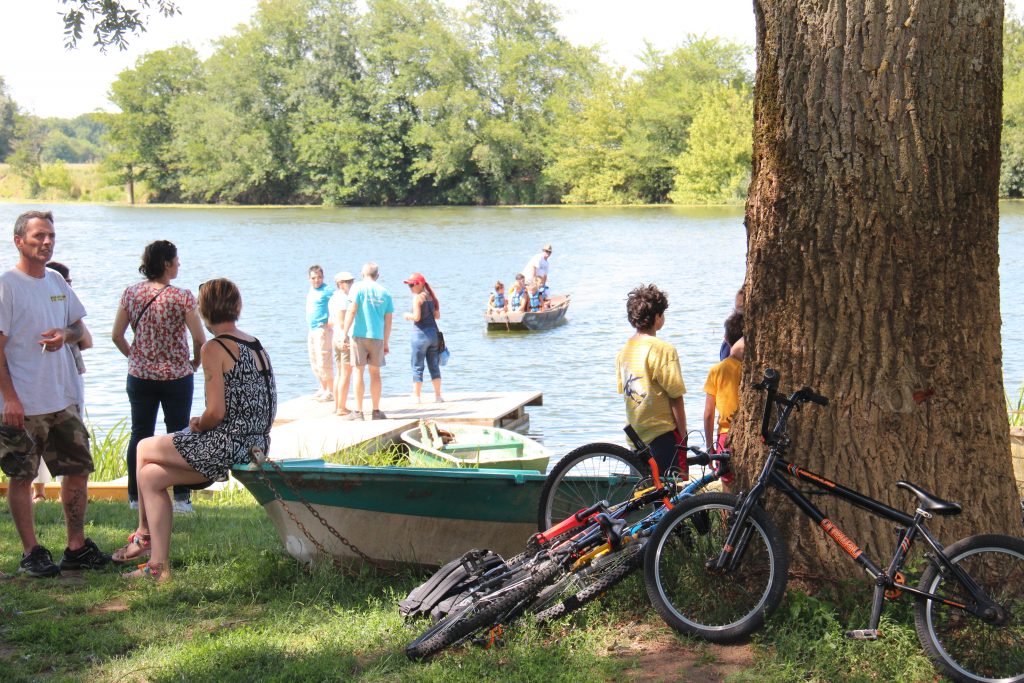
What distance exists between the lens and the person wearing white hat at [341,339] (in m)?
14.2

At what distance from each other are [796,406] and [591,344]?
23232mm

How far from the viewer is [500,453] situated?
10.0 metres

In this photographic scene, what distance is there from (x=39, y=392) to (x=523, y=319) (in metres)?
22.7

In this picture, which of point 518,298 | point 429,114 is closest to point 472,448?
point 518,298

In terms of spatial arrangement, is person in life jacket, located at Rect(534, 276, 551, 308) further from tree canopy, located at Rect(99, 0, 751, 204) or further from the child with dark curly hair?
tree canopy, located at Rect(99, 0, 751, 204)

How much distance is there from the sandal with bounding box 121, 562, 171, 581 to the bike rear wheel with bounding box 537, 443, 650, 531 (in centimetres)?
194

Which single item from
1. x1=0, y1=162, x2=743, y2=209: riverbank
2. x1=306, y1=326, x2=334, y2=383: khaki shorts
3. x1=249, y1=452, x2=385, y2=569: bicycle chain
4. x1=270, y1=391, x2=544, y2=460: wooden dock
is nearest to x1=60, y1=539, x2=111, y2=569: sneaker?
x1=249, y1=452, x2=385, y2=569: bicycle chain

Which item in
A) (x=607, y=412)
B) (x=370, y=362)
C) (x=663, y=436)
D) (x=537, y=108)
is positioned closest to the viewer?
(x=663, y=436)

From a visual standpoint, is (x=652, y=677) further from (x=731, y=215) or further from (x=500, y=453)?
(x=731, y=215)

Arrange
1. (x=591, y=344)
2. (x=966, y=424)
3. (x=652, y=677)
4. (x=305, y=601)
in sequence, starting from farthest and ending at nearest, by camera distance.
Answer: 1. (x=591, y=344)
2. (x=305, y=601)
3. (x=966, y=424)
4. (x=652, y=677)

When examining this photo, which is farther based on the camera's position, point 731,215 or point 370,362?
point 731,215

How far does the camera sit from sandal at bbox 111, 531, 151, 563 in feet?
20.6

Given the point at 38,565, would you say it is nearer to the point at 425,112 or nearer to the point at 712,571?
the point at 712,571

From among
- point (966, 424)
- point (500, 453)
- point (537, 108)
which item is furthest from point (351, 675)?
point (537, 108)
